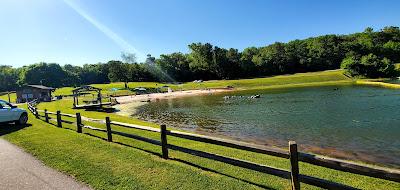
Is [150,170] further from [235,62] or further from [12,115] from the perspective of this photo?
[235,62]

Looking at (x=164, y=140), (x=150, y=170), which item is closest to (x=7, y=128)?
(x=164, y=140)

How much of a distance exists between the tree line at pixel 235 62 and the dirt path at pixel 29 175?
11595cm

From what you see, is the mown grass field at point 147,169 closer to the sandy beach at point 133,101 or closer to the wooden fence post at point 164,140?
the wooden fence post at point 164,140

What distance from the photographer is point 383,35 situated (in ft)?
492

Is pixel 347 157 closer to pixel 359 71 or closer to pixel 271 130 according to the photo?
pixel 271 130

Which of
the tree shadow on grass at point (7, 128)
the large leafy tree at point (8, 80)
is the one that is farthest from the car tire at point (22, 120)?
the large leafy tree at point (8, 80)

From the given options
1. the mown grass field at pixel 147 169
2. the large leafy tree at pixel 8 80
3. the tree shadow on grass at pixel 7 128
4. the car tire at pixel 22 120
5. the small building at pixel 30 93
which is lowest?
the mown grass field at pixel 147 169

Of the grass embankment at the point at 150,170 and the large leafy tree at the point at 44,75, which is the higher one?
the large leafy tree at the point at 44,75

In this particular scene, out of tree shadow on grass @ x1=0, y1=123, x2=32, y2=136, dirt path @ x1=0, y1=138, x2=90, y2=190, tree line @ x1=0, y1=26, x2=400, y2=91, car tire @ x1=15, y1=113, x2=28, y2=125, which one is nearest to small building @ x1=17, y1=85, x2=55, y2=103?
tree line @ x1=0, y1=26, x2=400, y2=91

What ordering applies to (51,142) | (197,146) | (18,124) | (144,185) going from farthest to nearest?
(18,124) → (197,146) → (51,142) → (144,185)

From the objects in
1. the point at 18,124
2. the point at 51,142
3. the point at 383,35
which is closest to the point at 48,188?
the point at 51,142

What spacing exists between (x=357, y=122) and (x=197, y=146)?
666 inches

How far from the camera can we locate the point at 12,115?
2270cm

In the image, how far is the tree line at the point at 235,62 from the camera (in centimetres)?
13212
